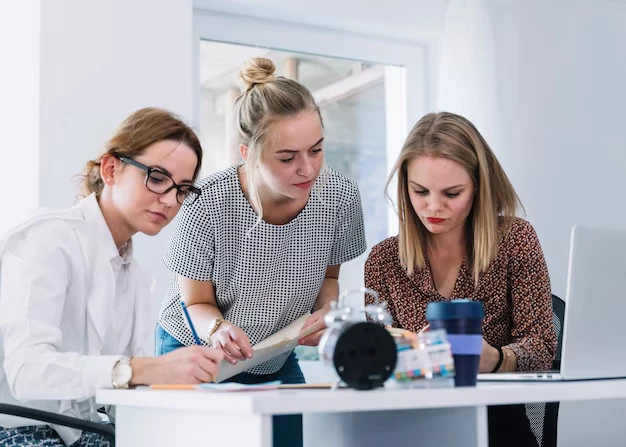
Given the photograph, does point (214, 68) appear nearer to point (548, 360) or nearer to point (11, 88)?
point (11, 88)

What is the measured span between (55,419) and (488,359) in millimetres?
816

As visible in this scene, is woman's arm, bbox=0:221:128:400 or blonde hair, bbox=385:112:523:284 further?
blonde hair, bbox=385:112:523:284

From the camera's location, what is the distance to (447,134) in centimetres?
204

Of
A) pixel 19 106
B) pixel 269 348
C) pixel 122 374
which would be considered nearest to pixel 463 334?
pixel 122 374

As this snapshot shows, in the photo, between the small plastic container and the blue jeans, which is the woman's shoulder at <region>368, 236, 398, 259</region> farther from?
the small plastic container

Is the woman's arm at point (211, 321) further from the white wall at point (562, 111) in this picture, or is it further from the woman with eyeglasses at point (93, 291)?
the white wall at point (562, 111)

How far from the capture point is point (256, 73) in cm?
209

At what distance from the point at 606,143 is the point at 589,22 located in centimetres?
52

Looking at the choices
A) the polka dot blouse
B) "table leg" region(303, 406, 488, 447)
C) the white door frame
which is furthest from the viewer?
the white door frame

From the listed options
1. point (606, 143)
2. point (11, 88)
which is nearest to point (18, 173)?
point (11, 88)

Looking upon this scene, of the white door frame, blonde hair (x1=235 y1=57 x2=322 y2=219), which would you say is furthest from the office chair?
the white door frame

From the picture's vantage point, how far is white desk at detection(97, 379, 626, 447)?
100 centimetres

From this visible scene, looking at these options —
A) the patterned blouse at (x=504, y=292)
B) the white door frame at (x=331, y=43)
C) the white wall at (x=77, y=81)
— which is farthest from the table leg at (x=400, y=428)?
the white door frame at (x=331, y=43)

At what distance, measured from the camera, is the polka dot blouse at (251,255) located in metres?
2.05
